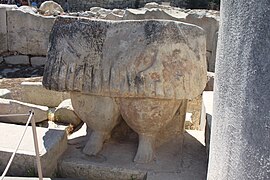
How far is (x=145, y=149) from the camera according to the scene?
9.82 ft

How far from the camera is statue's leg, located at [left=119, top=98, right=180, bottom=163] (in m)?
2.83

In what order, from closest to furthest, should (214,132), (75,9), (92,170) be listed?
(214,132)
(92,170)
(75,9)

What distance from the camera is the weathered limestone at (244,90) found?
41.6 inches

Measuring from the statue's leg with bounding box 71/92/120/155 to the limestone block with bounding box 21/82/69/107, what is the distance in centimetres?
226

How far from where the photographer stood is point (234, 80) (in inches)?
48.9

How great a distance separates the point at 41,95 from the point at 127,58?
2.84 meters

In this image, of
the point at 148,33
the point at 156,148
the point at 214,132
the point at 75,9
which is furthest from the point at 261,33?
the point at 75,9

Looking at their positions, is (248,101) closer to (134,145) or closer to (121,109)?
(121,109)

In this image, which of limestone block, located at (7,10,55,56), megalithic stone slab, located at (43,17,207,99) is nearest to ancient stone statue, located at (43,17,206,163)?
megalithic stone slab, located at (43,17,207,99)

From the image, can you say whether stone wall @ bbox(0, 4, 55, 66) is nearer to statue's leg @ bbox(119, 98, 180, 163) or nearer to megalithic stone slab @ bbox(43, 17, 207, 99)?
megalithic stone slab @ bbox(43, 17, 207, 99)

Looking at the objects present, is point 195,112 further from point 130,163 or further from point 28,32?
point 28,32

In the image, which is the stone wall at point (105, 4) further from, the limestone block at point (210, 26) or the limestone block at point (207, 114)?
the limestone block at point (207, 114)

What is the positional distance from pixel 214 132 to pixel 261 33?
633mm

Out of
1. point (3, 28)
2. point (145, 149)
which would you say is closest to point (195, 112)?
point (145, 149)
